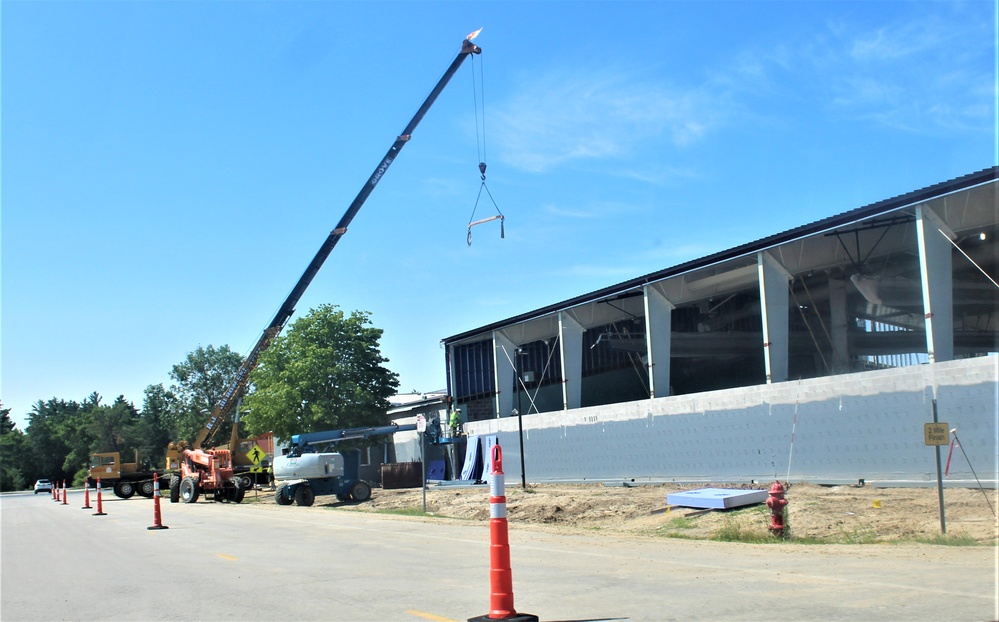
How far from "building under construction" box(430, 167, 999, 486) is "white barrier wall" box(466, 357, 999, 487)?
5 centimetres

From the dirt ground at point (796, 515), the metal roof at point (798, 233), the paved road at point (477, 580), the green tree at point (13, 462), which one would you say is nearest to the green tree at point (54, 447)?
the green tree at point (13, 462)

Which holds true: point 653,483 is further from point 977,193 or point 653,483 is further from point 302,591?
point 302,591

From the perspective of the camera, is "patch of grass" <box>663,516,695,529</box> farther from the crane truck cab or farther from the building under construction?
the crane truck cab

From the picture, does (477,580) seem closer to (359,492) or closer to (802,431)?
(802,431)

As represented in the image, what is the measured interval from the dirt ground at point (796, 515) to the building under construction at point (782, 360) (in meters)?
1.73

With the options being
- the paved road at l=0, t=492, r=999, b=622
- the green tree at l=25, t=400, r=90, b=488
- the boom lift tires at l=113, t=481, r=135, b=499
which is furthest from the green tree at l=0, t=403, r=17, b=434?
the paved road at l=0, t=492, r=999, b=622

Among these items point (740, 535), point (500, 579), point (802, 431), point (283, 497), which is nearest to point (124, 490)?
point (283, 497)

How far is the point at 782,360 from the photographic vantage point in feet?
99.2

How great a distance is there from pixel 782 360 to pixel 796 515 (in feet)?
42.8

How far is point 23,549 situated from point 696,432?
74.4 ft

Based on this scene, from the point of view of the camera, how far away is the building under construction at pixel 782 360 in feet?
78.2

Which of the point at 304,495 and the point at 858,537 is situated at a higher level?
the point at 858,537

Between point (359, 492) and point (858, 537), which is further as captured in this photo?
point (359, 492)

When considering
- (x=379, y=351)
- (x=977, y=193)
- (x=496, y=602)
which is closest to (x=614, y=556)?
(x=496, y=602)
